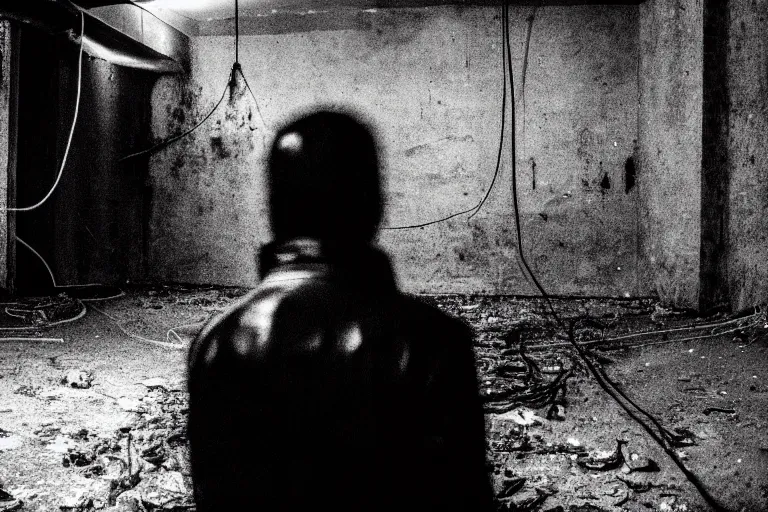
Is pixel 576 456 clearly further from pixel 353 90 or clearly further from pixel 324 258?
pixel 353 90

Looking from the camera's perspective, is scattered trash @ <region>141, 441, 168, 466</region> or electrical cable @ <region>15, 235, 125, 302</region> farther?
electrical cable @ <region>15, 235, 125, 302</region>

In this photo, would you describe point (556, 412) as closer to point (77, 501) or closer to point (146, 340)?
point (77, 501)

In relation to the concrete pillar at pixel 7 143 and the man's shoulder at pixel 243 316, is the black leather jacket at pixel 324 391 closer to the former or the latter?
the man's shoulder at pixel 243 316

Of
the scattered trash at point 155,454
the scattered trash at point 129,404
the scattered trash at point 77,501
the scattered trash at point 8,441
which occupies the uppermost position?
the scattered trash at point 129,404

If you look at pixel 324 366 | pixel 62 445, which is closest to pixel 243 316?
pixel 324 366

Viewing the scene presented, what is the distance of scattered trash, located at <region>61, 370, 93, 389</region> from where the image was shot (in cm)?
297

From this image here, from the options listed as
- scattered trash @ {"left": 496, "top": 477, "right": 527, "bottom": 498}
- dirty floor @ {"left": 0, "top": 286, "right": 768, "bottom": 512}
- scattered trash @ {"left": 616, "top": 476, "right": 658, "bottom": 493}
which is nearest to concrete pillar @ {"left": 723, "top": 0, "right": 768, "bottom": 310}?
dirty floor @ {"left": 0, "top": 286, "right": 768, "bottom": 512}

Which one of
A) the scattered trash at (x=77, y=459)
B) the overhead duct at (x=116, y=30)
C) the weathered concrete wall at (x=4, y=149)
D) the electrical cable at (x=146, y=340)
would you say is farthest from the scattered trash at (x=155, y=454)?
the overhead duct at (x=116, y=30)

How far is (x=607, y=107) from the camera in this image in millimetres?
5496

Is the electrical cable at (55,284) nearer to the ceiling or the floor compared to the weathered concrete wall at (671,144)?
nearer to the floor

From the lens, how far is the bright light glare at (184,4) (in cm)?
537

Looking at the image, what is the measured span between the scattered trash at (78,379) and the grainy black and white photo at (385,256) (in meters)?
0.02

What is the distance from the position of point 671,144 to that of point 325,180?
454 centimetres

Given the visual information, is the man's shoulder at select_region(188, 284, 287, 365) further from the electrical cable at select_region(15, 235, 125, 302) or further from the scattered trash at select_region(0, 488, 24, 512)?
the electrical cable at select_region(15, 235, 125, 302)
